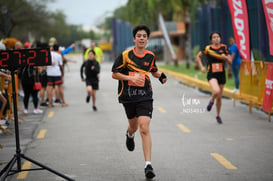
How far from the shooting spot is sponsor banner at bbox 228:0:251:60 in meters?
14.2

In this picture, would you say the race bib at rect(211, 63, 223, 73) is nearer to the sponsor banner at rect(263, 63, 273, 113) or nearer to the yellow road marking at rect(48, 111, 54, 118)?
the sponsor banner at rect(263, 63, 273, 113)

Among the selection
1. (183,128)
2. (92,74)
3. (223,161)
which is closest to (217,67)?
(183,128)

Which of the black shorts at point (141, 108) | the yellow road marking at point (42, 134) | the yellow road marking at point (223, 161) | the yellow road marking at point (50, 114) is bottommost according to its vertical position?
the yellow road marking at point (50, 114)

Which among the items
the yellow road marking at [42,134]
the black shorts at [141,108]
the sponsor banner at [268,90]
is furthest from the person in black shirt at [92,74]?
the black shorts at [141,108]

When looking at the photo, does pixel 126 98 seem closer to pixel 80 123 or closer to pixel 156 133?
pixel 156 133

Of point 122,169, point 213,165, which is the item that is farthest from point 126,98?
point 213,165

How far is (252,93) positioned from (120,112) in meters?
3.40

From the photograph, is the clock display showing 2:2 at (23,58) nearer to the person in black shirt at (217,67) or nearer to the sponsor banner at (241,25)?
the person in black shirt at (217,67)

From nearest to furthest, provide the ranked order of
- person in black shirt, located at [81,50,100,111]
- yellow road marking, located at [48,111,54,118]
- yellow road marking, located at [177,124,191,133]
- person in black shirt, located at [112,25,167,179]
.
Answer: person in black shirt, located at [112,25,167,179]
yellow road marking, located at [177,124,191,133]
yellow road marking, located at [48,111,54,118]
person in black shirt, located at [81,50,100,111]

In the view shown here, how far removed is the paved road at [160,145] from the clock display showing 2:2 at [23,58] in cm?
145

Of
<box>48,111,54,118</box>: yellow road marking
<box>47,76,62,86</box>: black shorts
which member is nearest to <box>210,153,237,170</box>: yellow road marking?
<box>48,111,54,118</box>: yellow road marking

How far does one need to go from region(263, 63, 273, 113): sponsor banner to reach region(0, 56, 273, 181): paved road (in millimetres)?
357

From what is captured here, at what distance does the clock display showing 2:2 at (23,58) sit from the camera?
22.6ft

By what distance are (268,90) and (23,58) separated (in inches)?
269
